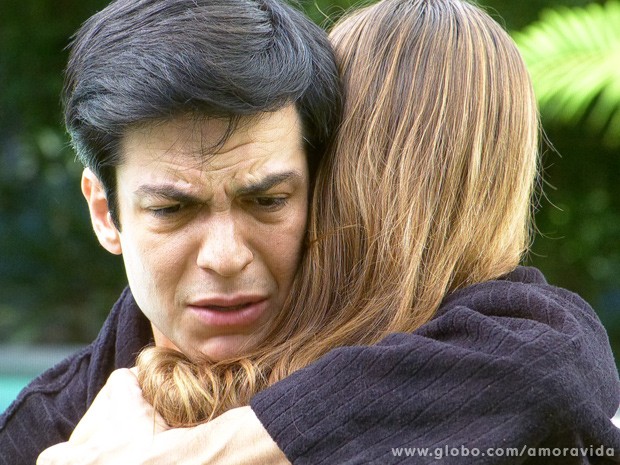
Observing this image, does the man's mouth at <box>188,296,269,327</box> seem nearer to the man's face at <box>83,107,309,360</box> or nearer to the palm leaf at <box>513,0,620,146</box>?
the man's face at <box>83,107,309,360</box>

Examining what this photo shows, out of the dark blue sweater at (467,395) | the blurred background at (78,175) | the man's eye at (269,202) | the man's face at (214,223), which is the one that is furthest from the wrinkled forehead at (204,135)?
the blurred background at (78,175)

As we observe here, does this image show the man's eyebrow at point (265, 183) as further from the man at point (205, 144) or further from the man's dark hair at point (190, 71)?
the man's dark hair at point (190, 71)

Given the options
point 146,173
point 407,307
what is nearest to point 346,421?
point 407,307

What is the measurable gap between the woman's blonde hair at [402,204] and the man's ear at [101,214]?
400 mm

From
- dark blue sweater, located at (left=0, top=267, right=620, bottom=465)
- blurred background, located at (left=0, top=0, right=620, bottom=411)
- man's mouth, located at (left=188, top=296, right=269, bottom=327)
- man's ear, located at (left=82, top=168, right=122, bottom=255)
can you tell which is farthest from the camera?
blurred background, located at (left=0, top=0, right=620, bottom=411)

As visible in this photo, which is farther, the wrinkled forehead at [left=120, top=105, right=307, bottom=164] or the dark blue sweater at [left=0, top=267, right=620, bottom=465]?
the wrinkled forehead at [left=120, top=105, right=307, bottom=164]

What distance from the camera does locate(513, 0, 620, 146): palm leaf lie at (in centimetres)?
416

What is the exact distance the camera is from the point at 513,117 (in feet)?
7.04

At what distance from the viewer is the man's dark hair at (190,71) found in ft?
6.38

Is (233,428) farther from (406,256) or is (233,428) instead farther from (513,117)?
(513,117)

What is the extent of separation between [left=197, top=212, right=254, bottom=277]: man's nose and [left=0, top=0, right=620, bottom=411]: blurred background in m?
2.33

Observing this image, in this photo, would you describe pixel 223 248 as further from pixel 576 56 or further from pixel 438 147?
pixel 576 56

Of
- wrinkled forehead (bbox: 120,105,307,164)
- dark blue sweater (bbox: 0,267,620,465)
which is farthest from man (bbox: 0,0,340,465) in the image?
dark blue sweater (bbox: 0,267,620,465)

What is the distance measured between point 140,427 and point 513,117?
1032 mm
